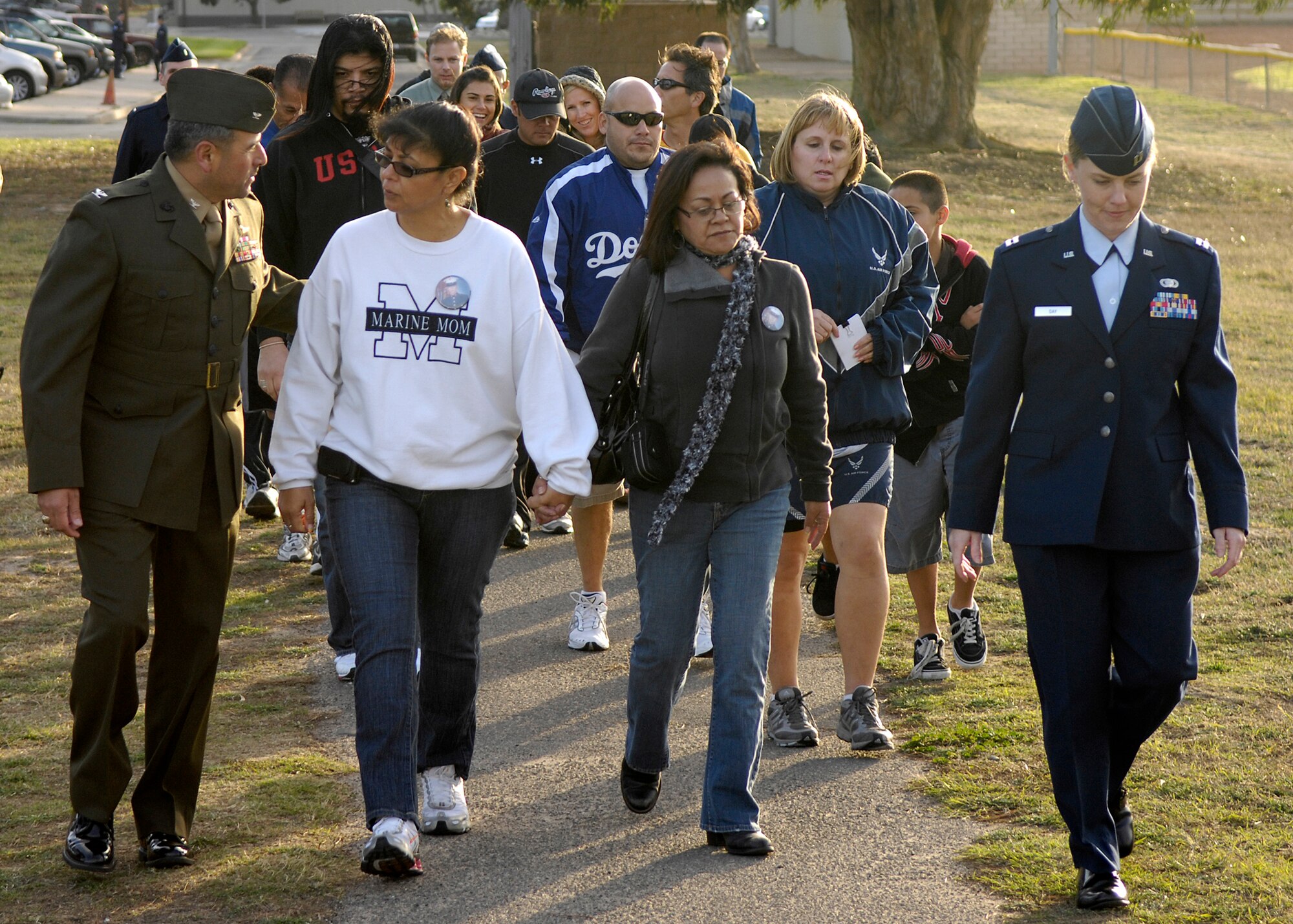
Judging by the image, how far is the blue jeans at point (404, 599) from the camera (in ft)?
13.2

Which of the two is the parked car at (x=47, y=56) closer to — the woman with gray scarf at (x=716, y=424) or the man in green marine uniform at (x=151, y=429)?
the man in green marine uniform at (x=151, y=429)

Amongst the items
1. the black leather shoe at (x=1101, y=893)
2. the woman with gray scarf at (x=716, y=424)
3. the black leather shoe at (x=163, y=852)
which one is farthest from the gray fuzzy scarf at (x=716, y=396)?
the black leather shoe at (x=163, y=852)

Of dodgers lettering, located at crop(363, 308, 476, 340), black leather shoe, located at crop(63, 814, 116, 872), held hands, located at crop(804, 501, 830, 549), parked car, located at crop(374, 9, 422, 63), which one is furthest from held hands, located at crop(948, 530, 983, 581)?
parked car, located at crop(374, 9, 422, 63)

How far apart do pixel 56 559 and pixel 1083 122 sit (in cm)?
559

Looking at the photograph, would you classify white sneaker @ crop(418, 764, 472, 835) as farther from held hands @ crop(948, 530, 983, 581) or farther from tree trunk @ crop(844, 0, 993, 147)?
tree trunk @ crop(844, 0, 993, 147)

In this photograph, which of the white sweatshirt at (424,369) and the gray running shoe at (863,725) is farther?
the gray running shoe at (863,725)

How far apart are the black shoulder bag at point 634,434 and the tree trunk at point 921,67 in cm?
2171

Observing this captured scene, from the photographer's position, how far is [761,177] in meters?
6.18

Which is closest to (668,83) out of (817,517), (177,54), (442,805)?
(177,54)

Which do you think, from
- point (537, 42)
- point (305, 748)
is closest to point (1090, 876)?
point (305, 748)

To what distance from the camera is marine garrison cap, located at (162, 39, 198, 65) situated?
842cm

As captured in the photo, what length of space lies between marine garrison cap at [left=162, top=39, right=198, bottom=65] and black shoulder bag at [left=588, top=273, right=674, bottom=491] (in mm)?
5044

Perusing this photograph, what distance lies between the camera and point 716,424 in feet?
13.8

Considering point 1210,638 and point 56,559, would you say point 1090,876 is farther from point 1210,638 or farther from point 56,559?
point 56,559
